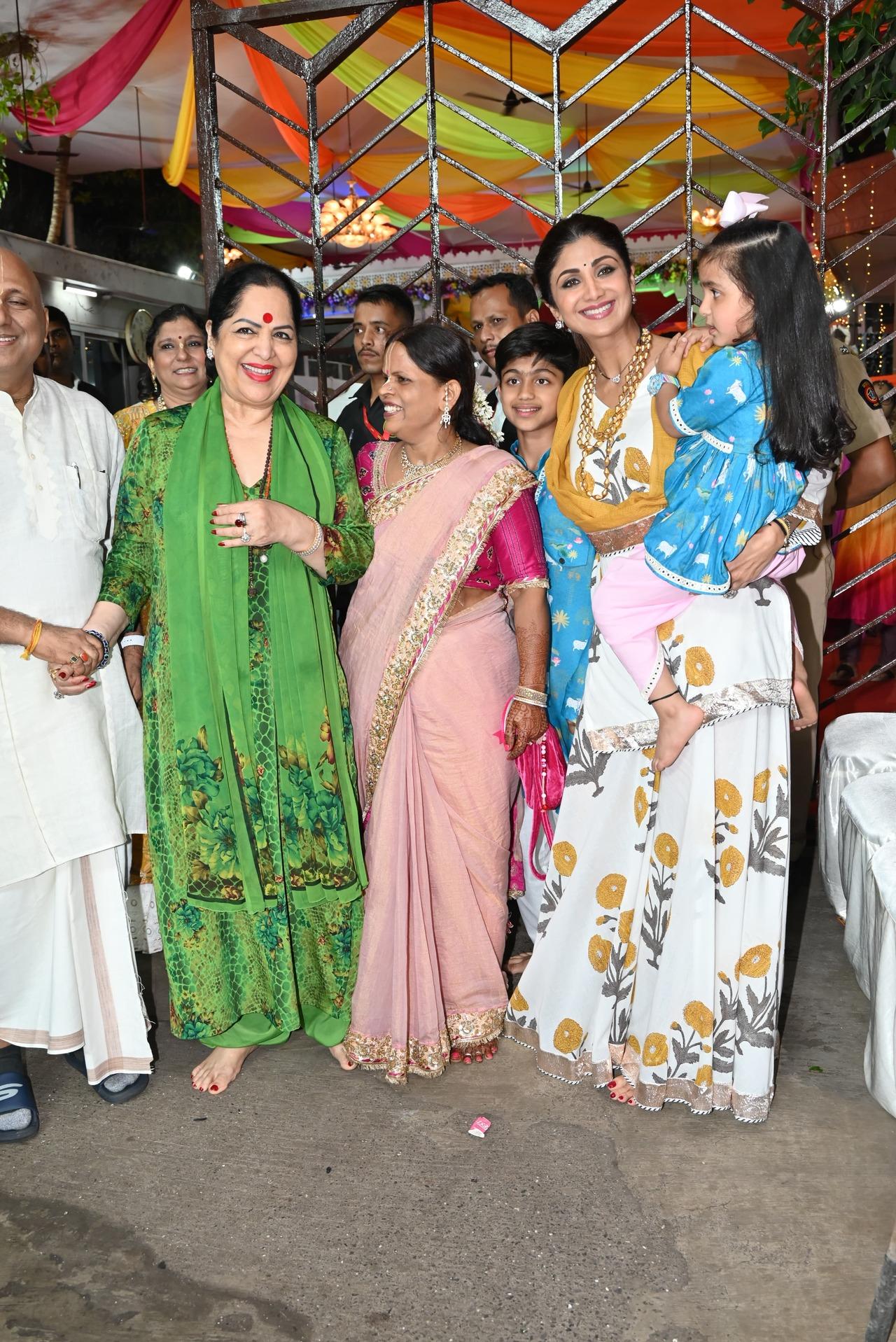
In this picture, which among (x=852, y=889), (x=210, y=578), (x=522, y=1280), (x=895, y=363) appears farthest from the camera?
(x=895, y=363)

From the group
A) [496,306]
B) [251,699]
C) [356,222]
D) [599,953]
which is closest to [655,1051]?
[599,953]

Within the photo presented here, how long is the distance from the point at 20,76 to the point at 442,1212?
6.04 m

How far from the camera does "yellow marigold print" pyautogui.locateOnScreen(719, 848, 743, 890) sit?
7.62ft

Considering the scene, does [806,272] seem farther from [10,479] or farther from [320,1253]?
[320,1253]

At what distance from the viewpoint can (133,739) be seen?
2.65m

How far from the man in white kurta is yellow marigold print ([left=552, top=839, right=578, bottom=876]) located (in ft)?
3.33

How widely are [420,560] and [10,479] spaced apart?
919 mm

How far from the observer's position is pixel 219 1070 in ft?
8.44

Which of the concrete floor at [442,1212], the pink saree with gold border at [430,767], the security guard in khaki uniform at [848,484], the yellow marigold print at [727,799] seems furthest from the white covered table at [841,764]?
the pink saree with gold border at [430,767]

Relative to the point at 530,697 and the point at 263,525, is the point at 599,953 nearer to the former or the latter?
the point at 530,697

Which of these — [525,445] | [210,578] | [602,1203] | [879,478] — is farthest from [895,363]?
[602,1203]

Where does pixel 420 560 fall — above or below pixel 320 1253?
above

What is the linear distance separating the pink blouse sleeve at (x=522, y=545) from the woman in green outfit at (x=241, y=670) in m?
0.33

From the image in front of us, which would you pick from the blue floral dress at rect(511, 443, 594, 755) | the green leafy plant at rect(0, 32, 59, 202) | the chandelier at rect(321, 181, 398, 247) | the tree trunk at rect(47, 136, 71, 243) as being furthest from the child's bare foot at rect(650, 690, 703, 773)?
the tree trunk at rect(47, 136, 71, 243)
